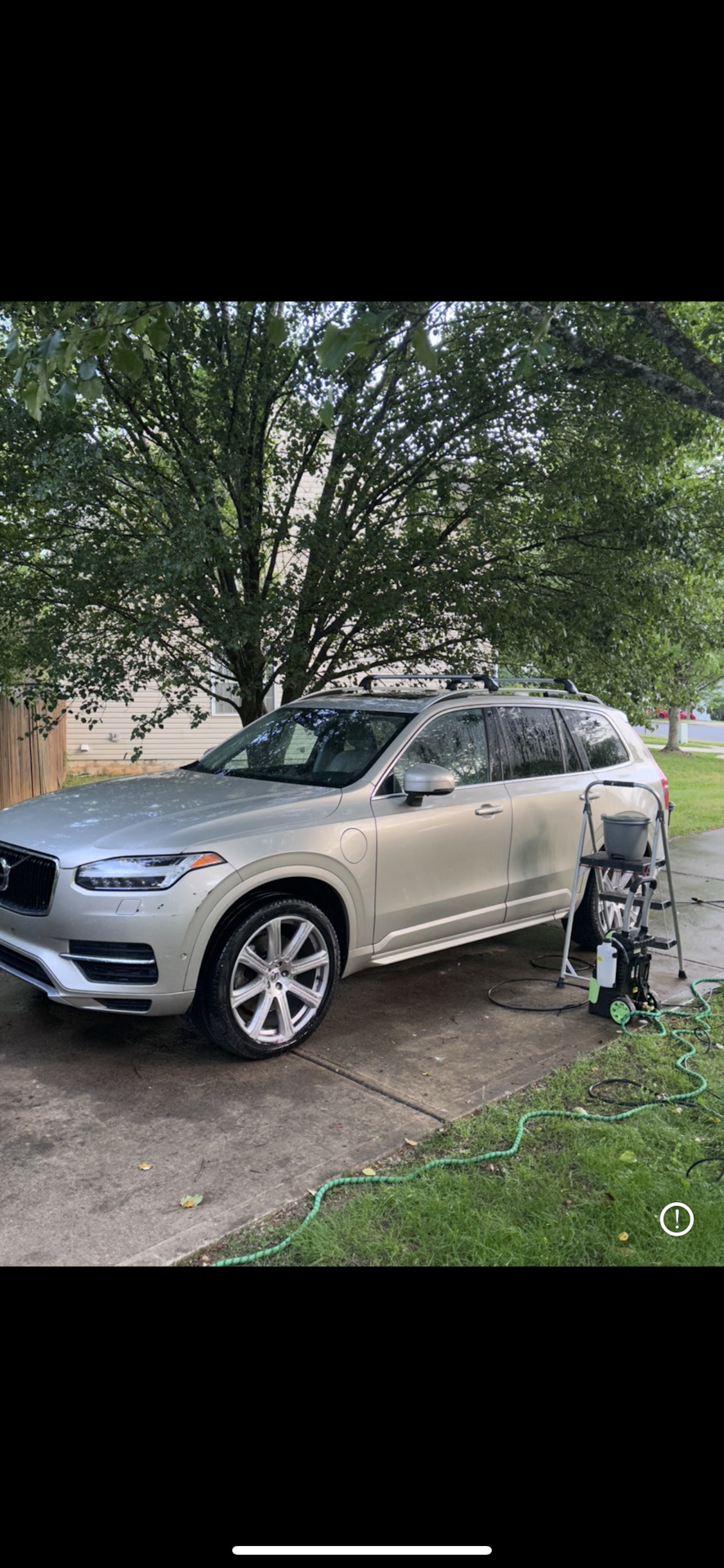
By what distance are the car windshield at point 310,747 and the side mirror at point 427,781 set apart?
309 mm

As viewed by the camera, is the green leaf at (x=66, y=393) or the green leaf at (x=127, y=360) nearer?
the green leaf at (x=127, y=360)

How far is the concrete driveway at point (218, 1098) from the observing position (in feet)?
11.0

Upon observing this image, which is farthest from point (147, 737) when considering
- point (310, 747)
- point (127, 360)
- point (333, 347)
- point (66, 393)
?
point (333, 347)

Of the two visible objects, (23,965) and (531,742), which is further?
(531,742)

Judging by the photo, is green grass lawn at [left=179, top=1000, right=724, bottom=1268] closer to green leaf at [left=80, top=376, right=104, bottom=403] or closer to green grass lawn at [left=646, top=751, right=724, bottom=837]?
green leaf at [left=80, top=376, right=104, bottom=403]

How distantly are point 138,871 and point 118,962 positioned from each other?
1.28ft

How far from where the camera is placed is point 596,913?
250 inches

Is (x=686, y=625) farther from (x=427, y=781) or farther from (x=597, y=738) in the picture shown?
(x=427, y=781)

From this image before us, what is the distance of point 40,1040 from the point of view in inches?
191

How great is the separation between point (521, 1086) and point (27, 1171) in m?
2.05

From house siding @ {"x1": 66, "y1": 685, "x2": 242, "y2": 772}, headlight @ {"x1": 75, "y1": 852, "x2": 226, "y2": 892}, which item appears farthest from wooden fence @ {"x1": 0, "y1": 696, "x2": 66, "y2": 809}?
headlight @ {"x1": 75, "y1": 852, "x2": 226, "y2": 892}

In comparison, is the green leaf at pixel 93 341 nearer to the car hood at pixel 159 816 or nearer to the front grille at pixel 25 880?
the car hood at pixel 159 816

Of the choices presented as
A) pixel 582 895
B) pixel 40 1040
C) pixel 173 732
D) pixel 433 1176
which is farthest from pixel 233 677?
pixel 173 732

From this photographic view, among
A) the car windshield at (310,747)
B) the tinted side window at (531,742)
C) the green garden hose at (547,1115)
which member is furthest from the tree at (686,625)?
the green garden hose at (547,1115)
